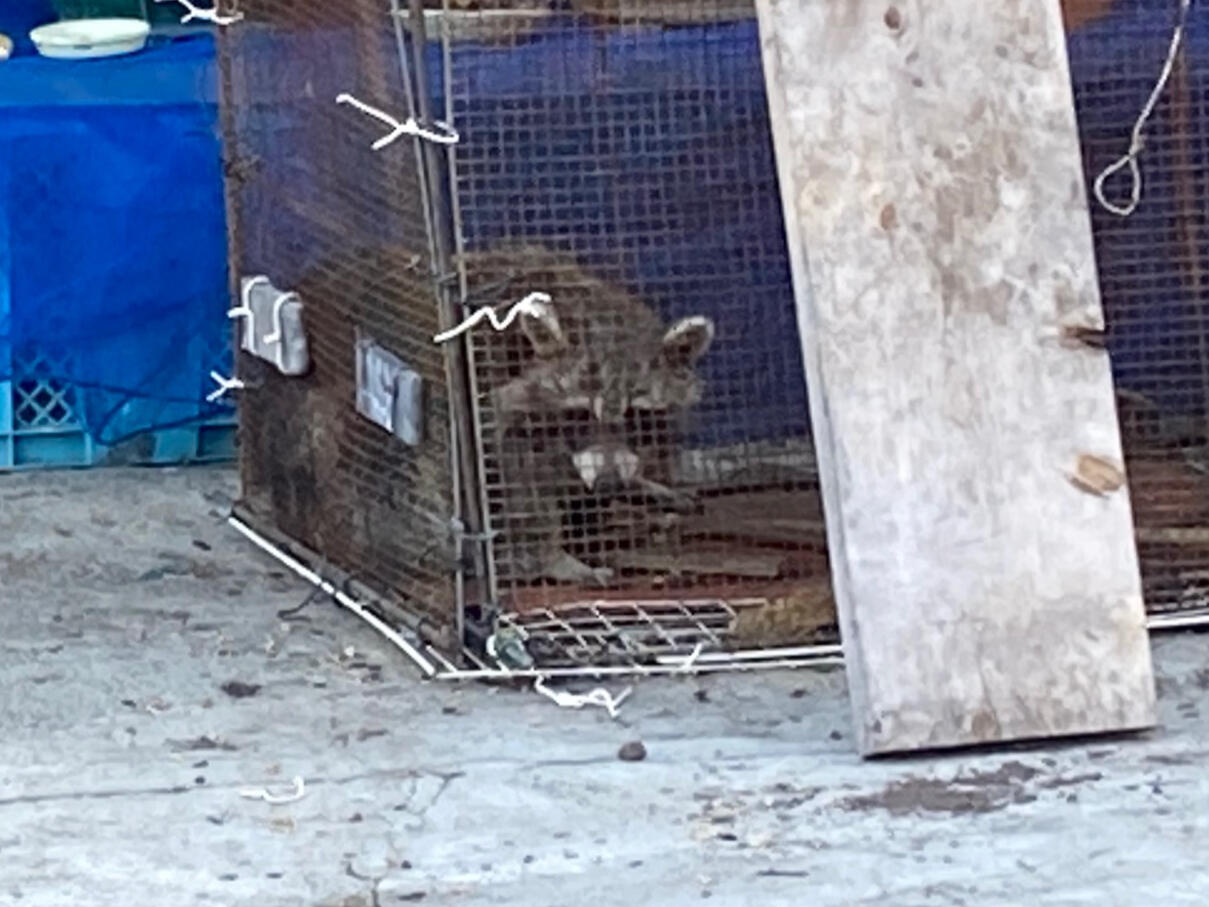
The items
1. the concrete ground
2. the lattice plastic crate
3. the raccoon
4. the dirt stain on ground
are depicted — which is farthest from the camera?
the lattice plastic crate

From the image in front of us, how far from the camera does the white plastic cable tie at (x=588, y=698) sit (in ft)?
16.4

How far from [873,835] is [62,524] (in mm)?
2733

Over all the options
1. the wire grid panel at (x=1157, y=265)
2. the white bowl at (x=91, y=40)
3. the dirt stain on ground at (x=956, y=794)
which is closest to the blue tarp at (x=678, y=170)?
the wire grid panel at (x=1157, y=265)

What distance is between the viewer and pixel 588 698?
198 inches

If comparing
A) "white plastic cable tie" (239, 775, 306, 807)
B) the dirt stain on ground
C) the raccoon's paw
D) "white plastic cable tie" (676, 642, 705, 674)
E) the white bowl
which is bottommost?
the dirt stain on ground

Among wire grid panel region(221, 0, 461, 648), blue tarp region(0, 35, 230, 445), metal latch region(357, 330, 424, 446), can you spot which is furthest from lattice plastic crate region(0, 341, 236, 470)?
metal latch region(357, 330, 424, 446)

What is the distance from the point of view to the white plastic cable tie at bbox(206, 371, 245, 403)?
20.4ft

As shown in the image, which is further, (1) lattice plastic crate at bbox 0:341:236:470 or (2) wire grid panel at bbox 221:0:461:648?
(1) lattice plastic crate at bbox 0:341:236:470

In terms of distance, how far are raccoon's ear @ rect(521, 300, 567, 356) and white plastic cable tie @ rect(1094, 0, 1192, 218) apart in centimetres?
104

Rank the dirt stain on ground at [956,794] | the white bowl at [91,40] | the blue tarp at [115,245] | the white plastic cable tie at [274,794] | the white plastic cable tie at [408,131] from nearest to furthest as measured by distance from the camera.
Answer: the dirt stain on ground at [956,794]
the white plastic cable tie at [274,794]
the white plastic cable tie at [408,131]
the blue tarp at [115,245]
the white bowl at [91,40]

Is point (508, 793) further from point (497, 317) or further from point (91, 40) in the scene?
point (91, 40)

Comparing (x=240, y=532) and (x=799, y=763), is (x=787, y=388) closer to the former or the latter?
(x=799, y=763)

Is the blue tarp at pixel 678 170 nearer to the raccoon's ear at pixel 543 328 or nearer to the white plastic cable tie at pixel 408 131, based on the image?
the white plastic cable tie at pixel 408 131

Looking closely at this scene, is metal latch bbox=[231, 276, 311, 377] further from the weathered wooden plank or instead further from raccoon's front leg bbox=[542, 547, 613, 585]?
the weathered wooden plank
